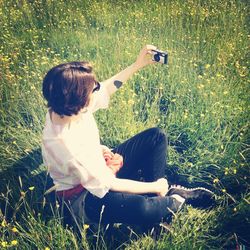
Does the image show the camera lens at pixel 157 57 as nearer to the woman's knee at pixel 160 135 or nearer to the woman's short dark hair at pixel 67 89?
the woman's knee at pixel 160 135

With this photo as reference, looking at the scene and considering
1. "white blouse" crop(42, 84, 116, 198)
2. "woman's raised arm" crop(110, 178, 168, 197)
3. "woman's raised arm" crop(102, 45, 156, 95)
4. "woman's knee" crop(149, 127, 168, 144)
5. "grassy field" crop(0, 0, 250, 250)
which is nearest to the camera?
"white blouse" crop(42, 84, 116, 198)

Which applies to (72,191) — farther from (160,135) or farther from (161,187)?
(160,135)

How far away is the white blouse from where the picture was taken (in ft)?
6.08

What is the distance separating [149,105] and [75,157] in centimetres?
121

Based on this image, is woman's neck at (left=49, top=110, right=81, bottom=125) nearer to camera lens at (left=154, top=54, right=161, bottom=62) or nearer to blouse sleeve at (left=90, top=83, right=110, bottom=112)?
blouse sleeve at (left=90, top=83, right=110, bottom=112)

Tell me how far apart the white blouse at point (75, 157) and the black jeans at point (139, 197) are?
13cm

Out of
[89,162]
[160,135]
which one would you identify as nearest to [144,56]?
[160,135]

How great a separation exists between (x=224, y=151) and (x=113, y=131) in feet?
2.90

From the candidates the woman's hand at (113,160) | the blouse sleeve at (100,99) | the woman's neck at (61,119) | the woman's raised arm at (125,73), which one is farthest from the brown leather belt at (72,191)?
the woman's raised arm at (125,73)

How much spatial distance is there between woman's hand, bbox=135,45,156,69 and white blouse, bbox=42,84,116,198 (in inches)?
30.0

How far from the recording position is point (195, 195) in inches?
96.7

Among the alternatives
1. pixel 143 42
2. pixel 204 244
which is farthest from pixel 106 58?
pixel 204 244

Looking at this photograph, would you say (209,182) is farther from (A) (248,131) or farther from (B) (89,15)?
(B) (89,15)

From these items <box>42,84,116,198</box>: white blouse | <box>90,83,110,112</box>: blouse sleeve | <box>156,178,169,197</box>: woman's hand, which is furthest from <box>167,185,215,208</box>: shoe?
<box>90,83,110,112</box>: blouse sleeve
